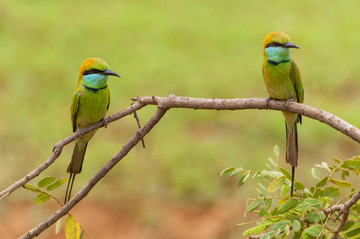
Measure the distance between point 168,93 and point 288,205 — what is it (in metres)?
3.50

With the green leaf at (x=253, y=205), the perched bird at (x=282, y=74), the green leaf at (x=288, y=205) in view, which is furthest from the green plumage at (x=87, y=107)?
the green leaf at (x=288, y=205)

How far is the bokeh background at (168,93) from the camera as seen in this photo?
402cm

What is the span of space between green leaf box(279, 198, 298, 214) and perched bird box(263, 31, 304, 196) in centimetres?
44

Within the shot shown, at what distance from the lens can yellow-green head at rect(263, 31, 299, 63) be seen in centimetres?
197

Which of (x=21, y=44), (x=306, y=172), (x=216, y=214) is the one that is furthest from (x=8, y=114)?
(x=306, y=172)

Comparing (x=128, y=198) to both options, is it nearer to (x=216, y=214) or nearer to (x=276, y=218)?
(x=216, y=214)

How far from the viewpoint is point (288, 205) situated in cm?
154

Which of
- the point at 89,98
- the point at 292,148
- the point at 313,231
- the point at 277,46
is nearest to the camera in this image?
the point at 313,231

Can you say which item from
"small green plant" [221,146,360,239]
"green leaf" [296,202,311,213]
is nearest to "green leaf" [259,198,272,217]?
"small green plant" [221,146,360,239]

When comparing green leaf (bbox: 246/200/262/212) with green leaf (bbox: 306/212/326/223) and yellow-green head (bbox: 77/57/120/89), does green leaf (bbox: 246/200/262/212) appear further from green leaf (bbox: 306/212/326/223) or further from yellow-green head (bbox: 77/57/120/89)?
yellow-green head (bbox: 77/57/120/89)

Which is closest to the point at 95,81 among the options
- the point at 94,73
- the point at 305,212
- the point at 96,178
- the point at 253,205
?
the point at 94,73

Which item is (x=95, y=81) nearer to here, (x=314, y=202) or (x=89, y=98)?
(x=89, y=98)

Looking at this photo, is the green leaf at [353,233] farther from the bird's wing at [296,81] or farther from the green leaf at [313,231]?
the bird's wing at [296,81]

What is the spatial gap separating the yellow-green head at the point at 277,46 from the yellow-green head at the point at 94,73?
0.57 metres
